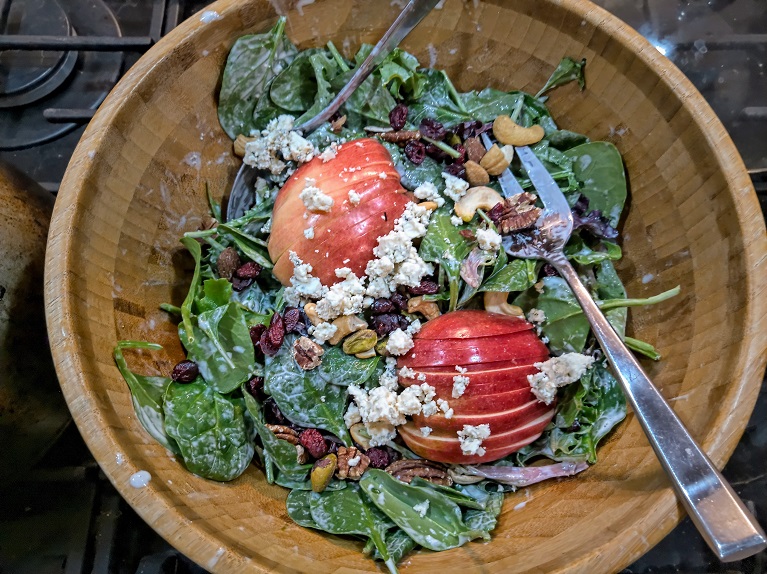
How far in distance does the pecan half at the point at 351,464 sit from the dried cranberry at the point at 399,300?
0.92ft

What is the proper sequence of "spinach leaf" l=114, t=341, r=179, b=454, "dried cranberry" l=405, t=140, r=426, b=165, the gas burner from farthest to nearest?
the gas burner
"dried cranberry" l=405, t=140, r=426, b=165
"spinach leaf" l=114, t=341, r=179, b=454

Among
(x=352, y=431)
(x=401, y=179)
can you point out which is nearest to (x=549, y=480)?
(x=352, y=431)

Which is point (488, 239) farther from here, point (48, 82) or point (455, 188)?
point (48, 82)

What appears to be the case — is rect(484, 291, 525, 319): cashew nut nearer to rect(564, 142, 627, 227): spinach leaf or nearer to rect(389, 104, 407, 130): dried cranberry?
rect(564, 142, 627, 227): spinach leaf

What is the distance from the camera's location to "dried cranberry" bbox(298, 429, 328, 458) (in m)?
1.01

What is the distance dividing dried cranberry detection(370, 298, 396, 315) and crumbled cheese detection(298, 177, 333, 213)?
0.20 m

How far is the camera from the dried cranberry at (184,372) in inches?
40.0

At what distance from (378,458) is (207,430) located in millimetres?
312

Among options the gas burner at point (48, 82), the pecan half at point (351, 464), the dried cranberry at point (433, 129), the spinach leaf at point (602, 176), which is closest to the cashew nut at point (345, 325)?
the pecan half at point (351, 464)

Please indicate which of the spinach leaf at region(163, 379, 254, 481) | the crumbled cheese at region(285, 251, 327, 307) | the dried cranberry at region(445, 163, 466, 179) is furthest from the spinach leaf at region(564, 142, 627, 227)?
the spinach leaf at region(163, 379, 254, 481)

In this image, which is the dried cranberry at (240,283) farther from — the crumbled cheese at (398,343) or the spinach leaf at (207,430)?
the crumbled cheese at (398,343)

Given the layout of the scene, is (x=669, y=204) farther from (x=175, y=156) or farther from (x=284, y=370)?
(x=175, y=156)

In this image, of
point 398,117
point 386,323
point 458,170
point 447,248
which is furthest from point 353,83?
point 386,323

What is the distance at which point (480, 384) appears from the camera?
3.20 feet
